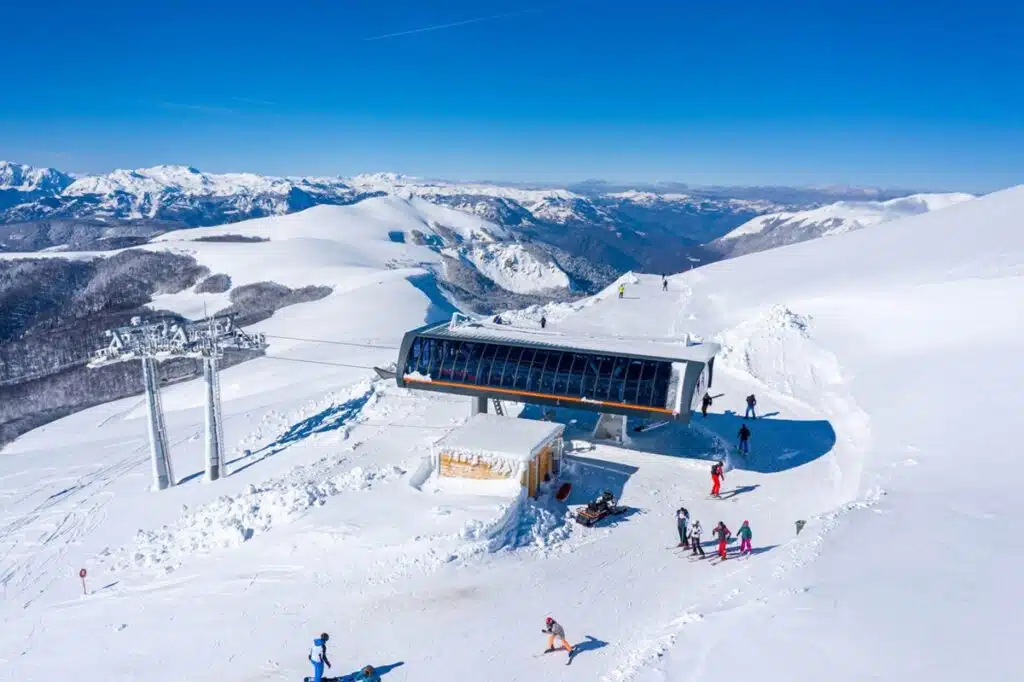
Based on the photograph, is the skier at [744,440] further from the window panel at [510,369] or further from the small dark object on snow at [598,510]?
the window panel at [510,369]

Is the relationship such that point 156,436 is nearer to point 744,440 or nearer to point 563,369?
point 563,369

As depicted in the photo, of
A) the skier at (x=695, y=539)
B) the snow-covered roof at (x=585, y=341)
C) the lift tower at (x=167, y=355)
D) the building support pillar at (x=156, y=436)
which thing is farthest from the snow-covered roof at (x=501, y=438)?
the building support pillar at (x=156, y=436)

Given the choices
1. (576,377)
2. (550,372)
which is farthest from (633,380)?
(550,372)

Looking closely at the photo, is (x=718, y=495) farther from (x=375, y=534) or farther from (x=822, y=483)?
(x=375, y=534)

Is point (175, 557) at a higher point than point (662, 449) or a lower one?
lower

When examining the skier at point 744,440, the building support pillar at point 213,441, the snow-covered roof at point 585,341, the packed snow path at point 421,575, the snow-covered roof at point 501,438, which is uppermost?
the snow-covered roof at point 585,341

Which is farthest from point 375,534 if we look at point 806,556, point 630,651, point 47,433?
point 47,433
